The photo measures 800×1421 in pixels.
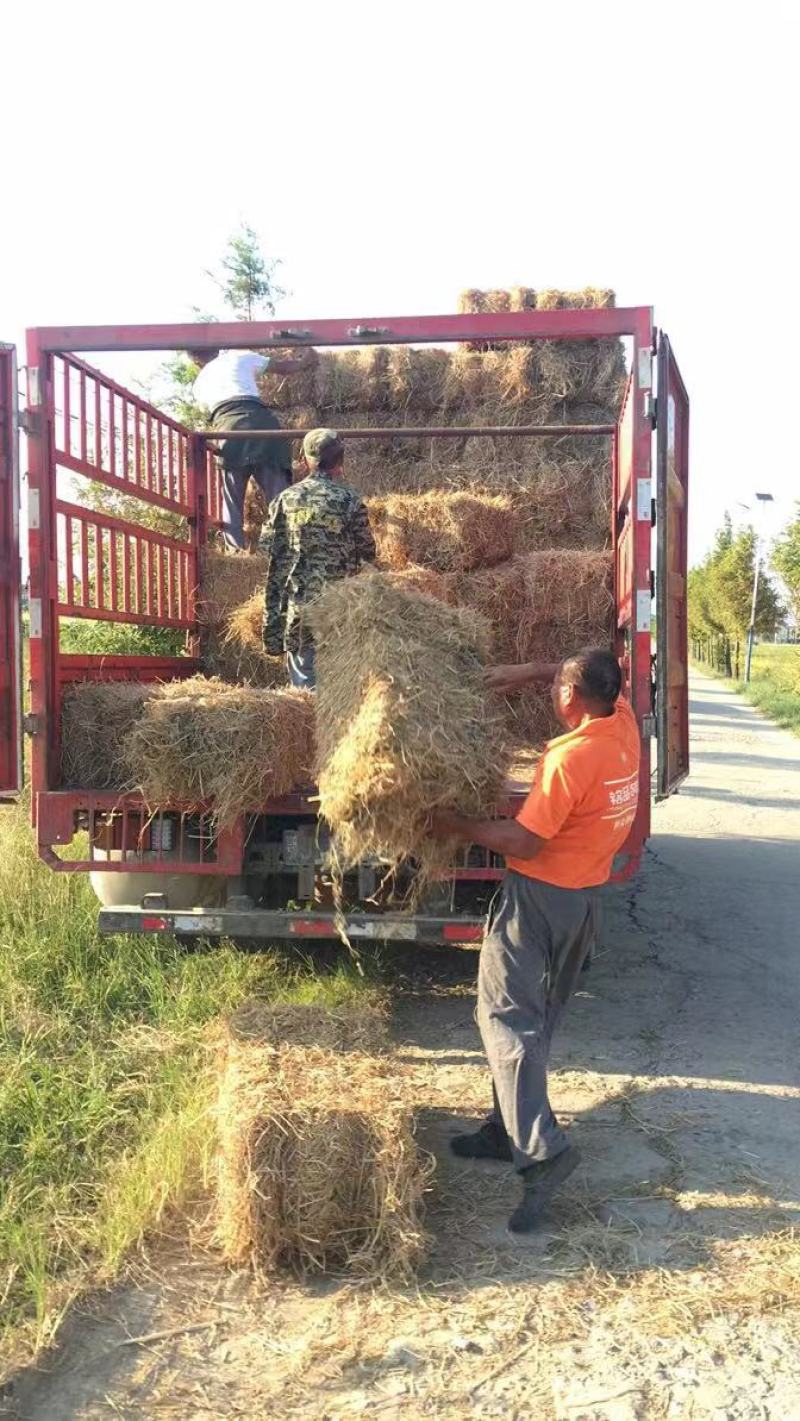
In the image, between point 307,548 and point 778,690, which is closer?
point 307,548

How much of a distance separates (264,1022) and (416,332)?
10.0 feet

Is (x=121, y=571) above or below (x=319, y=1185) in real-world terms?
above

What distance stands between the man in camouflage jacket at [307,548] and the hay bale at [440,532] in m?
1.43

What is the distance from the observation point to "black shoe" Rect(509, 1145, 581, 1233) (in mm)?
3492

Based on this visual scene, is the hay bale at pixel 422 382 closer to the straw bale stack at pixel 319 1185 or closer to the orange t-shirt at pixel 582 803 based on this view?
the orange t-shirt at pixel 582 803

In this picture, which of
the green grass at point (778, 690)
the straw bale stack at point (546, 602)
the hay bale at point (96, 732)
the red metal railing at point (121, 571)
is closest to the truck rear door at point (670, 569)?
the straw bale stack at point (546, 602)

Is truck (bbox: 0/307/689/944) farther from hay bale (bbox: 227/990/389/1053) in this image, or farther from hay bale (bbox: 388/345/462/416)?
hay bale (bbox: 388/345/462/416)

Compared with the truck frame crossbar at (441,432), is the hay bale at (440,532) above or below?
below

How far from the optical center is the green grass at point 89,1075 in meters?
3.32

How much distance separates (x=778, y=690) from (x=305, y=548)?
26783 mm

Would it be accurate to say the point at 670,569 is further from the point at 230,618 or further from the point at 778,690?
the point at 778,690

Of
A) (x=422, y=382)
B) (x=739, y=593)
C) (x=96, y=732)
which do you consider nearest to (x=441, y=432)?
(x=422, y=382)

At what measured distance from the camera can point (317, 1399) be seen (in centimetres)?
270

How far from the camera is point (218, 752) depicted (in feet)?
15.3
